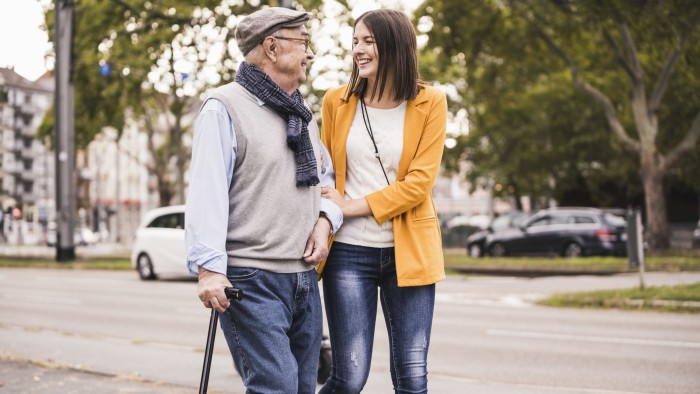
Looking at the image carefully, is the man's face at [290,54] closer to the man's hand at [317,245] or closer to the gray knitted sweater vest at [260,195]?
the gray knitted sweater vest at [260,195]

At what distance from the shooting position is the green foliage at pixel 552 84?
24.3 meters

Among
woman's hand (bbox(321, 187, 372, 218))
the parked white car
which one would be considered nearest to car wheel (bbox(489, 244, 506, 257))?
the parked white car

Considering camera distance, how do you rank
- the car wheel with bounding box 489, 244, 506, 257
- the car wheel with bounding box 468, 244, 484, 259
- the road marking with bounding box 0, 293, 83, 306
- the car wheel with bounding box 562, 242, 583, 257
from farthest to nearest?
the car wheel with bounding box 468, 244, 484, 259 < the car wheel with bounding box 489, 244, 506, 257 < the car wheel with bounding box 562, 242, 583, 257 < the road marking with bounding box 0, 293, 83, 306

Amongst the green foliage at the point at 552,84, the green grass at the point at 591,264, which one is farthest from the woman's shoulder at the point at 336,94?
the green grass at the point at 591,264

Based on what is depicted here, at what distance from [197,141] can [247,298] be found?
0.56 m

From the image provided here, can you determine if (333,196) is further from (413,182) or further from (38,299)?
(38,299)

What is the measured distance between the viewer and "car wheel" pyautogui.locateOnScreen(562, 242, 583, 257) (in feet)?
91.4

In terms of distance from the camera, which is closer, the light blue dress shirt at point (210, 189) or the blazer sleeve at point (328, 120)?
the light blue dress shirt at point (210, 189)

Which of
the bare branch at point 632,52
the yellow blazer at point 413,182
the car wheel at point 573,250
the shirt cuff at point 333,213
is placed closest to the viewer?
the shirt cuff at point 333,213

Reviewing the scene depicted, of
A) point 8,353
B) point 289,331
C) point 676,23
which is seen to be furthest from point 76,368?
point 676,23

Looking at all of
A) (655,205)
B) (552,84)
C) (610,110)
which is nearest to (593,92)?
(610,110)

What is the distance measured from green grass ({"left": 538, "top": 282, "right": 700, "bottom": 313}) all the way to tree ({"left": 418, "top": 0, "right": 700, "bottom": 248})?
359 inches

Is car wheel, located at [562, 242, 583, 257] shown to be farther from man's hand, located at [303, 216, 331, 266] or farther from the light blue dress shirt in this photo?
the light blue dress shirt

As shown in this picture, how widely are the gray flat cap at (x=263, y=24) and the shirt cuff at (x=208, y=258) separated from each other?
76cm
